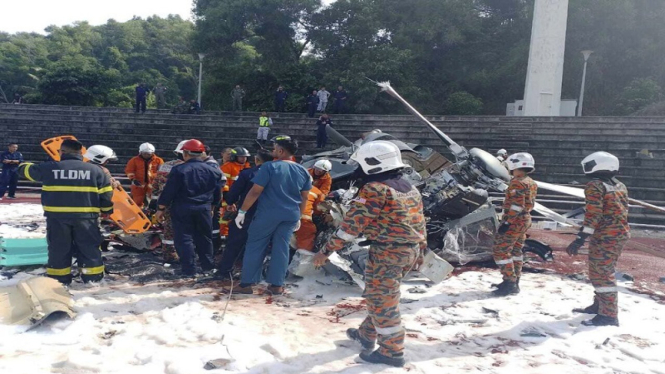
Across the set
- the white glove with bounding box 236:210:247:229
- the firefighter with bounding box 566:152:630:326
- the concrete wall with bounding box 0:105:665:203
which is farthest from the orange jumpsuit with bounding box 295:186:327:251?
the concrete wall with bounding box 0:105:665:203

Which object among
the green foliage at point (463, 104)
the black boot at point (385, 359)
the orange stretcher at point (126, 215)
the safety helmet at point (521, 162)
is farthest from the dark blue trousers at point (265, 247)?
the green foliage at point (463, 104)

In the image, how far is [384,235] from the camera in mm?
3584

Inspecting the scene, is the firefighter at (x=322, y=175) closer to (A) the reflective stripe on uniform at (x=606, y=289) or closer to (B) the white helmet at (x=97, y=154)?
(B) the white helmet at (x=97, y=154)

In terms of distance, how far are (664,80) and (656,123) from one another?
12.5 meters

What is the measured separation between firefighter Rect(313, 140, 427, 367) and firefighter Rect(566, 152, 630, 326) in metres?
2.20

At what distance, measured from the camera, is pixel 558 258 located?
7.84 metres

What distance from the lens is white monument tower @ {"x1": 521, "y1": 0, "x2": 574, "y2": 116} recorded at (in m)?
20.2

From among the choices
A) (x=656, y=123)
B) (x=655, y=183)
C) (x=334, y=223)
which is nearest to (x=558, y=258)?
(x=334, y=223)

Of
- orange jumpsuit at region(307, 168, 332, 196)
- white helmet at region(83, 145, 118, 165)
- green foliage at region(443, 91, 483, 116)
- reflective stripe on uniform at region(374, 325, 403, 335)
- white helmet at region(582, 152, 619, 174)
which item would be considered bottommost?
reflective stripe on uniform at region(374, 325, 403, 335)

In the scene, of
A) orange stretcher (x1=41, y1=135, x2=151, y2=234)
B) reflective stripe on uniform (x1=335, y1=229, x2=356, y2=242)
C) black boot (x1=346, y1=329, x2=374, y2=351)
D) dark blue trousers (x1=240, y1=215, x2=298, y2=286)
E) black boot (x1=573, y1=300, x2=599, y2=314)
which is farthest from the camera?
orange stretcher (x1=41, y1=135, x2=151, y2=234)

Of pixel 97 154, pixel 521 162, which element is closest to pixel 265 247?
pixel 97 154

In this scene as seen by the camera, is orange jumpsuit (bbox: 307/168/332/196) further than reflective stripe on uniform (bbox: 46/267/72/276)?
Yes

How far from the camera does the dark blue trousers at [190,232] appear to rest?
18.3ft

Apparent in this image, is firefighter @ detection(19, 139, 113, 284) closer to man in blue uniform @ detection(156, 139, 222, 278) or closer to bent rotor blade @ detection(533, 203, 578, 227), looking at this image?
man in blue uniform @ detection(156, 139, 222, 278)
